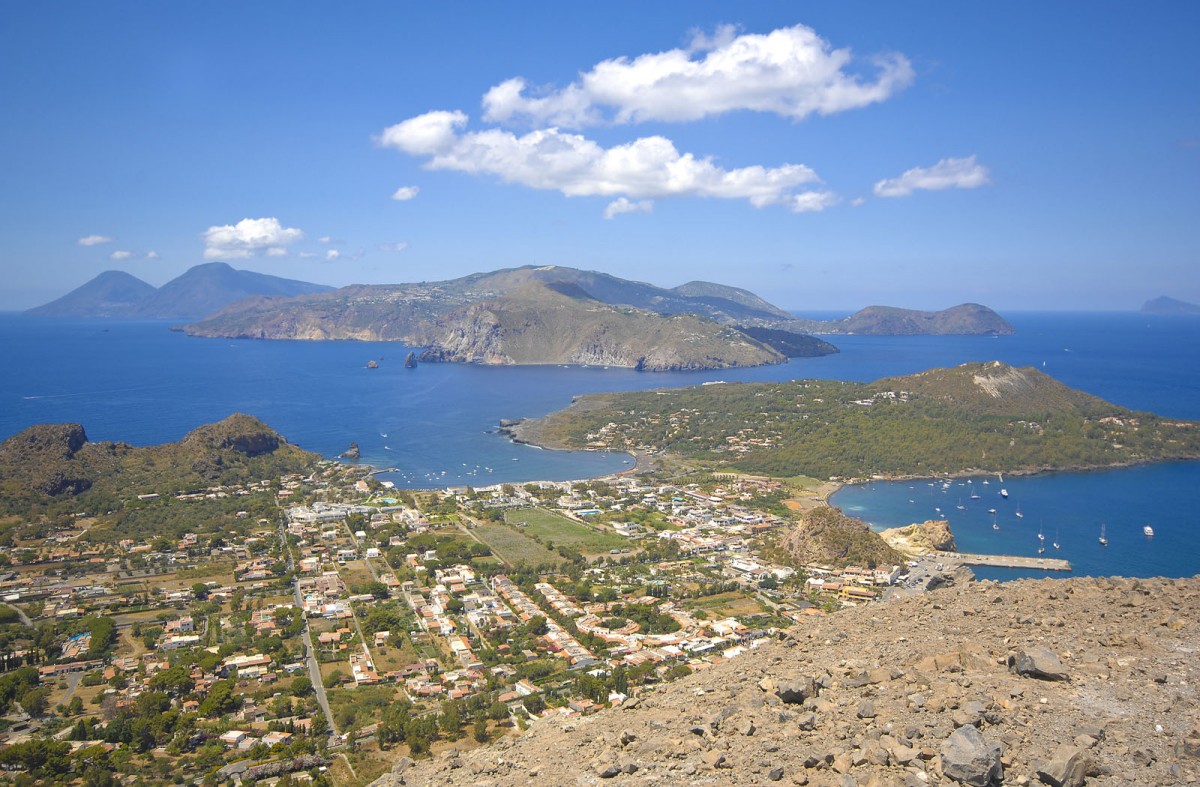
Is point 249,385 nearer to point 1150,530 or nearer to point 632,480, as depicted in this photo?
point 632,480

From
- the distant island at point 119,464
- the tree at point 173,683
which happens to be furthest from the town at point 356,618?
the distant island at point 119,464

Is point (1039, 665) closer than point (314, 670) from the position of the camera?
Yes

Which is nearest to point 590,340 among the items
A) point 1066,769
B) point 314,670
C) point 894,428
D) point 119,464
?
point 894,428

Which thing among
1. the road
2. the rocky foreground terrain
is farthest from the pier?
the road

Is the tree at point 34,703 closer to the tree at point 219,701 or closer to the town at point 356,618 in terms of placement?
the town at point 356,618

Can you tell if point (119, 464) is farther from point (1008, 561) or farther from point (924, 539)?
point (1008, 561)

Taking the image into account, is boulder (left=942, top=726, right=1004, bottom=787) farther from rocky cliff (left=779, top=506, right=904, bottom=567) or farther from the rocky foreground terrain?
rocky cliff (left=779, top=506, right=904, bottom=567)
